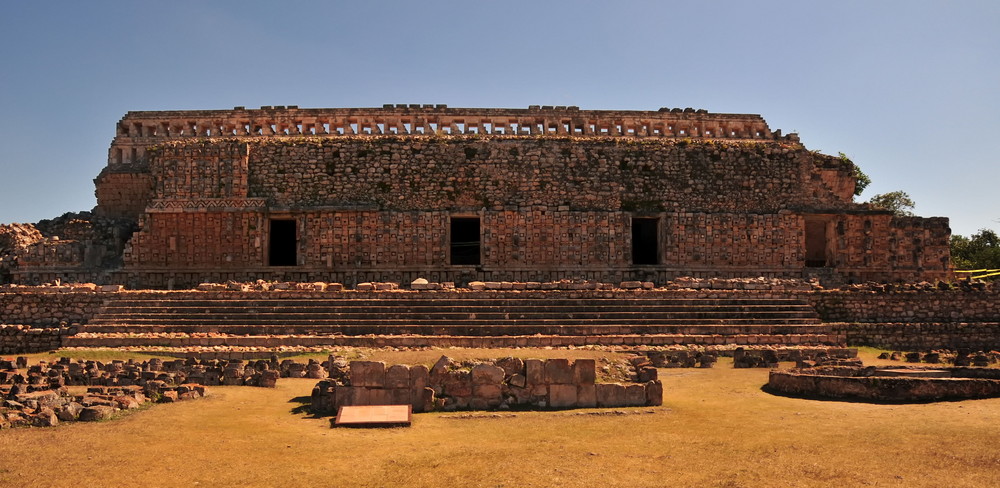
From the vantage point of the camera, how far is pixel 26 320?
72.7 feet

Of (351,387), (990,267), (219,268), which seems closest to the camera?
(351,387)

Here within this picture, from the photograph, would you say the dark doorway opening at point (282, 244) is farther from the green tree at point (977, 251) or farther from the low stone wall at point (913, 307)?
the green tree at point (977, 251)

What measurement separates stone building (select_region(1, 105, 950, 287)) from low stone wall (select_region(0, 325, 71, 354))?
15.7 ft

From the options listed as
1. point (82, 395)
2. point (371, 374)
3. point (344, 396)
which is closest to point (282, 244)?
point (82, 395)

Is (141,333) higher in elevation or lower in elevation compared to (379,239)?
lower

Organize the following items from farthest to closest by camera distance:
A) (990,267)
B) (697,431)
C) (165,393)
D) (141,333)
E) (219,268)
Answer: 1. (990,267)
2. (219,268)
3. (141,333)
4. (165,393)
5. (697,431)

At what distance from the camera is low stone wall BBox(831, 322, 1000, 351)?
21.2 m

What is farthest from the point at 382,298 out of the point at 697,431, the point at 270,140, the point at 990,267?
the point at 990,267

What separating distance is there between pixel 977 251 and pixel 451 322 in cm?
3606

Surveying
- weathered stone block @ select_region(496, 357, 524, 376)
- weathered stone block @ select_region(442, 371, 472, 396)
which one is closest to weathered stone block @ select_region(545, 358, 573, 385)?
weathered stone block @ select_region(496, 357, 524, 376)

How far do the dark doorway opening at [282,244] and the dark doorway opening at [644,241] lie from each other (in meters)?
12.2

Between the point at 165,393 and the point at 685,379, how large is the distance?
889cm

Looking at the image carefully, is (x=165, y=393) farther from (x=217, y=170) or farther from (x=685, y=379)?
(x=217, y=170)

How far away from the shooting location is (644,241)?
3075 cm
